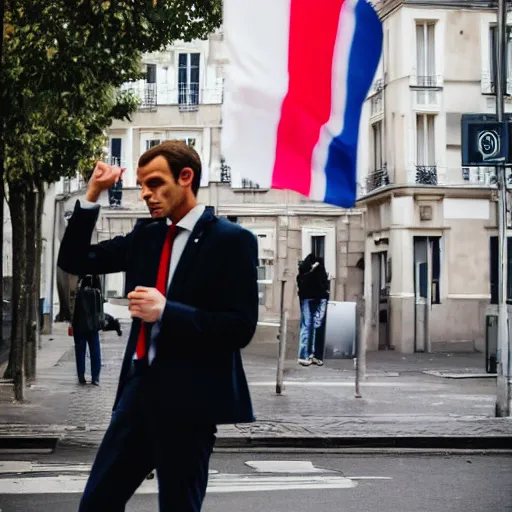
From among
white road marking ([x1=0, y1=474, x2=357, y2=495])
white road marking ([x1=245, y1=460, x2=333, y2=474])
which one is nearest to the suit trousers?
white road marking ([x1=0, y1=474, x2=357, y2=495])

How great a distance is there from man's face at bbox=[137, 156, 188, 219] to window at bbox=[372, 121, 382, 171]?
103ft

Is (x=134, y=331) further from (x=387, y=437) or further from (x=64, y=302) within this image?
(x=64, y=302)

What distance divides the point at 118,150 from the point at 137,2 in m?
29.6

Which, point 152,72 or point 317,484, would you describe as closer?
point 317,484

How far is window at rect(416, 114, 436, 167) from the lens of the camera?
113 feet

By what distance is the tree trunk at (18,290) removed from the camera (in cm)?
1577

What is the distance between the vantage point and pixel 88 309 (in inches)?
734

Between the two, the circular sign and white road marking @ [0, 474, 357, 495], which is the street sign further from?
A: white road marking @ [0, 474, 357, 495]

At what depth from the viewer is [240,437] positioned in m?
12.3

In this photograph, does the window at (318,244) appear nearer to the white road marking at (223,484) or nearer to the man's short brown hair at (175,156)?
the white road marking at (223,484)

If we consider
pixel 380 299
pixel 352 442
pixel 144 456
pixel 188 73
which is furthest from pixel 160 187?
pixel 188 73

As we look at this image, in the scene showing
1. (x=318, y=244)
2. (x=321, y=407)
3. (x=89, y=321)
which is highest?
(x=318, y=244)

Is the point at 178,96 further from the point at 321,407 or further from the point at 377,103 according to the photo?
the point at 321,407

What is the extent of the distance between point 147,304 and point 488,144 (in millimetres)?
10782
